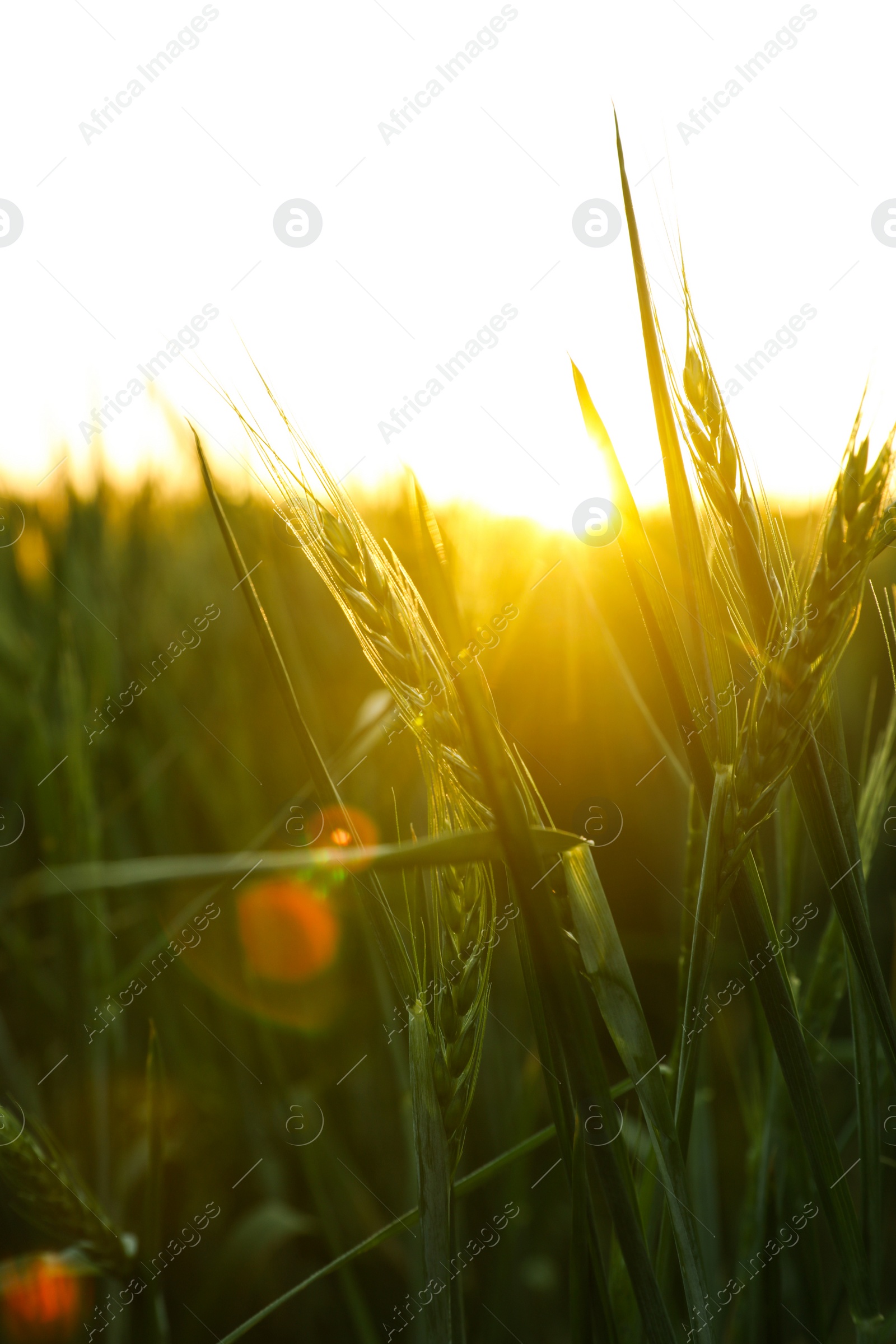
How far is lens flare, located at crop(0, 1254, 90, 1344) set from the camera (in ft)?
2.61

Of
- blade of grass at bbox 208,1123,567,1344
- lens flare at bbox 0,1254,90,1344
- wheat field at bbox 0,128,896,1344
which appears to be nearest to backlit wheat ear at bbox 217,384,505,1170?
wheat field at bbox 0,128,896,1344

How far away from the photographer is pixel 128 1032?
4.12ft

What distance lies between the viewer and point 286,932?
1230 mm

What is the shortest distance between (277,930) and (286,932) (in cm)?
2

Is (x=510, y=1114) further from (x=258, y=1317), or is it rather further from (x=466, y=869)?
(x=466, y=869)

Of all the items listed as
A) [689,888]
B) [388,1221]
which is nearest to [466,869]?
[689,888]

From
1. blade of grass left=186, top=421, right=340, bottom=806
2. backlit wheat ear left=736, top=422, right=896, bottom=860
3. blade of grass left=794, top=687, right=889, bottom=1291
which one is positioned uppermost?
blade of grass left=186, top=421, right=340, bottom=806

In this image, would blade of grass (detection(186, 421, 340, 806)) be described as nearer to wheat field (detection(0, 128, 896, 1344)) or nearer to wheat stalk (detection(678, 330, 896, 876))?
wheat field (detection(0, 128, 896, 1344))

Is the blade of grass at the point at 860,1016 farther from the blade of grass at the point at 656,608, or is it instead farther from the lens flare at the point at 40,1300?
the lens flare at the point at 40,1300

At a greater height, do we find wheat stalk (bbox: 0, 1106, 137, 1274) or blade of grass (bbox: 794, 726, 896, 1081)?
wheat stalk (bbox: 0, 1106, 137, 1274)

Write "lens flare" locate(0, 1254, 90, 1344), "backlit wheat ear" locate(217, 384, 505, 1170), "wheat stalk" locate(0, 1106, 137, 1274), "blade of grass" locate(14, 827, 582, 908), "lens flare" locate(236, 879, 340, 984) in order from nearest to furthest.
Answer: "blade of grass" locate(14, 827, 582, 908) → "backlit wheat ear" locate(217, 384, 505, 1170) → "wheat stalk" locate(0, 1106, 137, 1274) → "lens flare" locate(0, 1254, 90, 1344) → "lens flare" locate(236, 879, 340, 984)

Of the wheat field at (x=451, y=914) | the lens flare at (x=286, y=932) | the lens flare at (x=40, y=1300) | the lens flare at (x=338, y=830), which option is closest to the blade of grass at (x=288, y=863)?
the wheat field at (x=451, y=914)

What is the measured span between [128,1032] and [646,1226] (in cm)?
103

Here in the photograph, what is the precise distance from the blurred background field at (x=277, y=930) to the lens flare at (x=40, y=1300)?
0.01m
